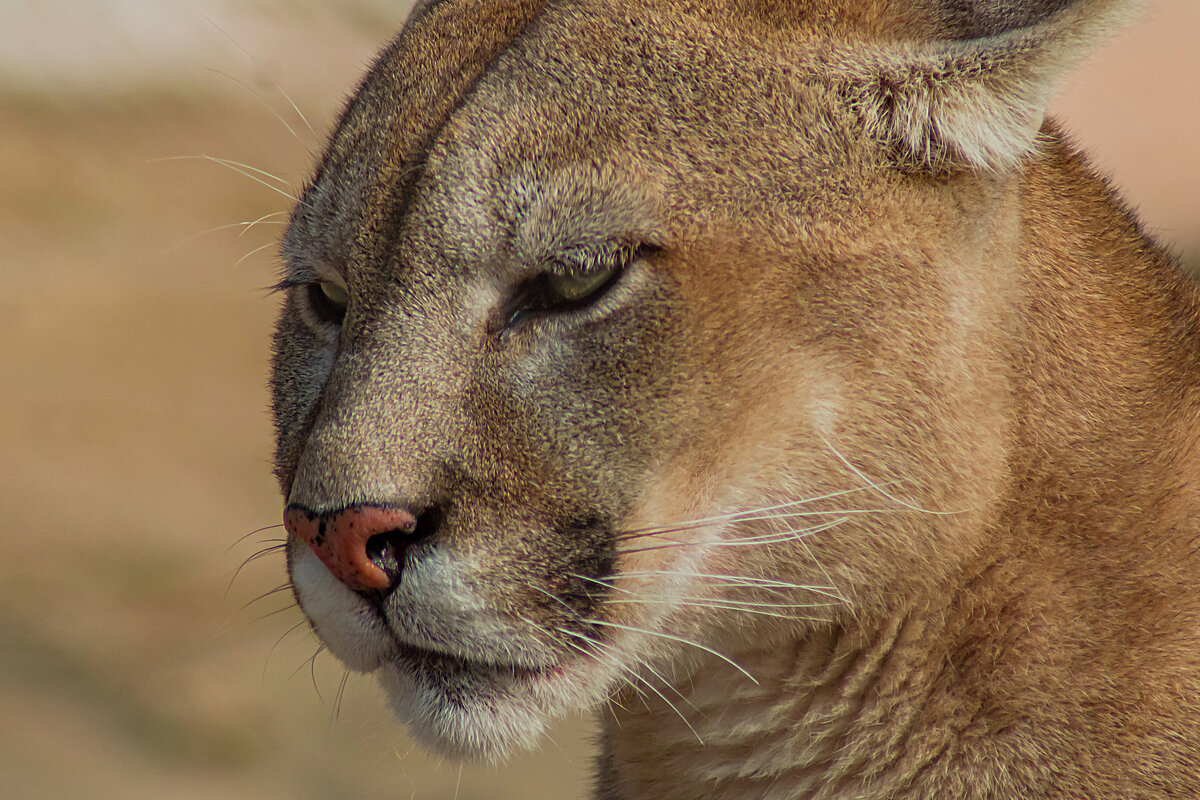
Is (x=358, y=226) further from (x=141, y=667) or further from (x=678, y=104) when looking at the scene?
(x=141, y=667)

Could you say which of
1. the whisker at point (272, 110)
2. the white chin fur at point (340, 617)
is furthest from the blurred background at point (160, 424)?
the white chin fur at point (340, 617)

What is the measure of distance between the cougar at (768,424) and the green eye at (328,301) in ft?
0.60

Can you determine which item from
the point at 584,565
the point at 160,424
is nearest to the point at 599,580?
the point at 584,565

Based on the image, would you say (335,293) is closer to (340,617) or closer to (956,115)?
(340,617)

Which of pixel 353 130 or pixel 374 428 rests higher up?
pixel 353 130

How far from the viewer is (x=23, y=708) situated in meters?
4.81

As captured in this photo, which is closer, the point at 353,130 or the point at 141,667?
the point at 353,130

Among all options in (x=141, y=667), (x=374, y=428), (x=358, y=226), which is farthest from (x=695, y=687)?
(x=141, y=667)

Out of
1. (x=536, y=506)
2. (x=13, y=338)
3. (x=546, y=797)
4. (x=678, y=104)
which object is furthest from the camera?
(x=13, y=338)

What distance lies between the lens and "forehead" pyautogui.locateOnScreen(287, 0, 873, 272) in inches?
80.0

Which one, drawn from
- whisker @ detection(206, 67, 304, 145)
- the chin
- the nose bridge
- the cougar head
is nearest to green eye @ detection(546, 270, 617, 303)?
the cougar head

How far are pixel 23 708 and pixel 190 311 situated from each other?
2440 millimetres

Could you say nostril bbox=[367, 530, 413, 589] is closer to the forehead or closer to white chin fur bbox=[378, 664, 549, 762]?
white chin fur bbox=[378, 664, 549, 762]

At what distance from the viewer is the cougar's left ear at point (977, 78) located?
197 centimetres
